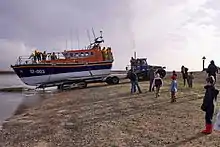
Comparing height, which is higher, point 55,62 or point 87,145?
point 55,62

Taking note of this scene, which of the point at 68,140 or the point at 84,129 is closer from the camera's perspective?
the point at 68,140

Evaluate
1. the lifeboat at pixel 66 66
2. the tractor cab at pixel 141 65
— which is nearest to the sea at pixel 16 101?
the lifeboat at pixel 66 66

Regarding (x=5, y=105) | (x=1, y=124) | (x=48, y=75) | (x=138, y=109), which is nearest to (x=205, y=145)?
(x=138, y=109)

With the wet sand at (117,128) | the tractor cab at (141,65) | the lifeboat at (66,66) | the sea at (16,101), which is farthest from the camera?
the tractor cab at (141,65)

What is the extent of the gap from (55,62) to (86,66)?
3.06 metres

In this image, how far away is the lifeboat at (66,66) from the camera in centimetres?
3058

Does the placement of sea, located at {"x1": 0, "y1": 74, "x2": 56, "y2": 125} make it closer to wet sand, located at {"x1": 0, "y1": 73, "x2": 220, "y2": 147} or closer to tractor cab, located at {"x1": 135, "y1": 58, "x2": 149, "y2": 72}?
wet sand, located at {"x1": 0, "y1": 73, "x2": 220, "y2": 147}

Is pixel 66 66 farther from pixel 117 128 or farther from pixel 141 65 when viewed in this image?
pixel 117 128

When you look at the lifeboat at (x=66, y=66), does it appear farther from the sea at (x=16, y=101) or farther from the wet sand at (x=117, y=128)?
the wet sand at (x=117, y=128)

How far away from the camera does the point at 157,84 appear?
727 inches

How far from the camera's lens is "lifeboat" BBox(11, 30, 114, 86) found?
3058 centimetres

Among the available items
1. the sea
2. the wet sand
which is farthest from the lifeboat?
the wet sand

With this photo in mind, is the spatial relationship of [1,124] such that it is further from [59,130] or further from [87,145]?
[87,145]

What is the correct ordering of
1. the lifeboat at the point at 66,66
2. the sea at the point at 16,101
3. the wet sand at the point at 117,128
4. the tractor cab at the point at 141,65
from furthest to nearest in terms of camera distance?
the tractor cab at the point at 141,65 → the lifeboat at the point at 66,66 → the sea at the point at 16,101 → the wet sand at the point at 117,128
